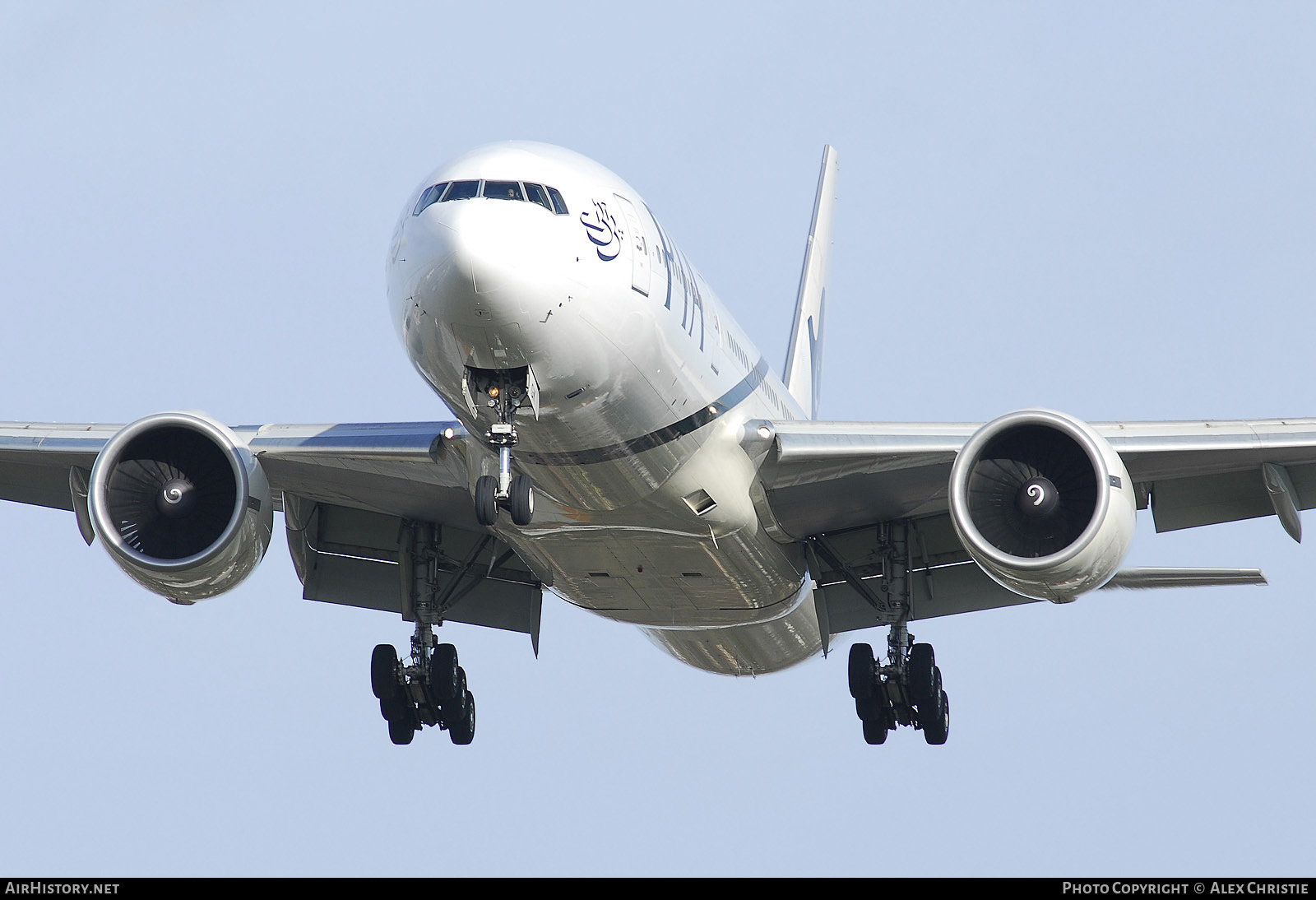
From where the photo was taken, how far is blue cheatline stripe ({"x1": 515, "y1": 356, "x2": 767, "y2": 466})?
57.6 feet

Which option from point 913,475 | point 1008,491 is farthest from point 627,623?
point 1008,491

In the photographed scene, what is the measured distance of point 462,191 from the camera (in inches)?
618

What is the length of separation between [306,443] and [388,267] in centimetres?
436

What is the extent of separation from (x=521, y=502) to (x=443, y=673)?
6686 mm

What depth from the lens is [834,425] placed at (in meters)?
19.2

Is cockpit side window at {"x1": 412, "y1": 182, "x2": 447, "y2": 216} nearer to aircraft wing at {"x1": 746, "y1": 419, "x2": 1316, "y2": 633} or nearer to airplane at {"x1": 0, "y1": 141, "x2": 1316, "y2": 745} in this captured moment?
airplane at {"x1": 0, "y1": 141, "x2": 1316, "y2": 745}

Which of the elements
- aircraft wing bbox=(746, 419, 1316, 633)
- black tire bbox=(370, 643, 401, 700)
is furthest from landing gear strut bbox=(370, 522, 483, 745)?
aircraft wing bbox=(746, 419, 1316, 633)

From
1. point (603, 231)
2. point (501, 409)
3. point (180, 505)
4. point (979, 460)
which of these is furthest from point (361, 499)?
point (979, 460)

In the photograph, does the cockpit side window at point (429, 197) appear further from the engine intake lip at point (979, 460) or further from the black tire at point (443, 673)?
the black tire at point (443, 673)

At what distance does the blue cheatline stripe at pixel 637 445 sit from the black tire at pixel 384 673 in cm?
608

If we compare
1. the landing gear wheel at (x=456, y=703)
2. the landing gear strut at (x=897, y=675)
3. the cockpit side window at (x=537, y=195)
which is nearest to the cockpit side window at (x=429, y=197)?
the cockpit side window at (x=537, y=195)

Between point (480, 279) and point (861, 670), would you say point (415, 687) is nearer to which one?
point (861, 670)

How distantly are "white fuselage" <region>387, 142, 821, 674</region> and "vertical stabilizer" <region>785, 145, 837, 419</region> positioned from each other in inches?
375
